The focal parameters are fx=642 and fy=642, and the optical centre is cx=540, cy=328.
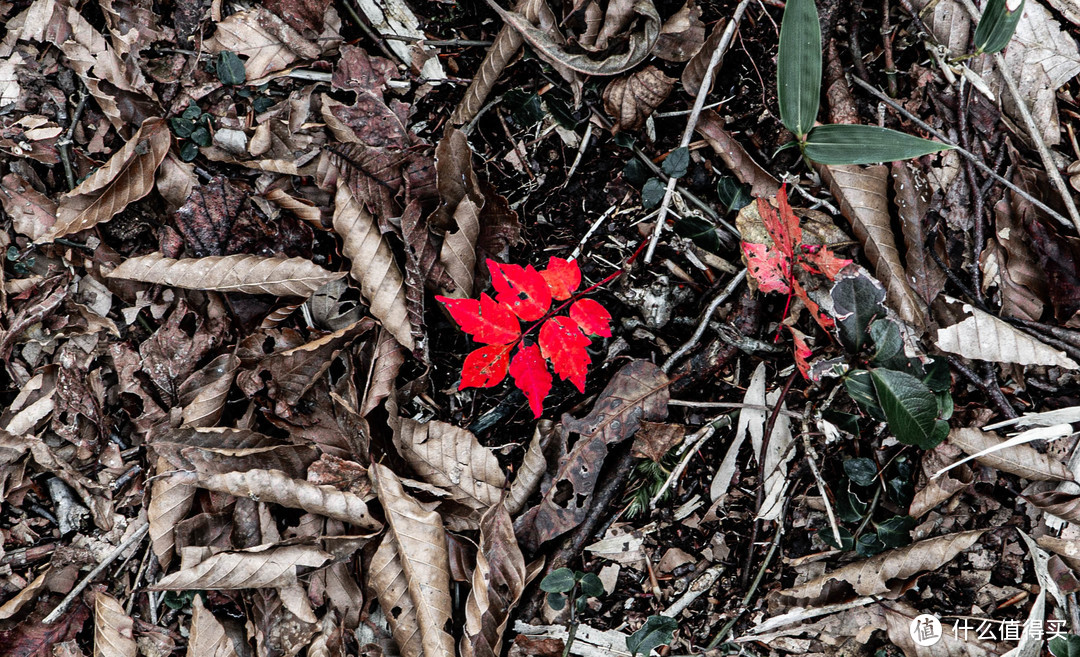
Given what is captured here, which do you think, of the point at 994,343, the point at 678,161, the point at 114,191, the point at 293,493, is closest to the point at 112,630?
the point at 293,493

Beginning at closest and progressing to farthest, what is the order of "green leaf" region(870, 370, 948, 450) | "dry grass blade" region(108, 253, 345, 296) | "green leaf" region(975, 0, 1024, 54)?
"green leaf" region(870, 370, 948, 450), "green leaf" region(975, 0, 1024, 54), "dry grass blade" region(108, 253, 345, 296)

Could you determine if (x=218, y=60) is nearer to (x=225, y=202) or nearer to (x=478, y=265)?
(x=225, y=202)

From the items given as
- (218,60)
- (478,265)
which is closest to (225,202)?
(218,60)

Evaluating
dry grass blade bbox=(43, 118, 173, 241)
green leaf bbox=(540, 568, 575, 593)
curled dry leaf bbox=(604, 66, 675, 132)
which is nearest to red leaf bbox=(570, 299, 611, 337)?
curled dry leaf bbox=(604, 66, 675, 132)

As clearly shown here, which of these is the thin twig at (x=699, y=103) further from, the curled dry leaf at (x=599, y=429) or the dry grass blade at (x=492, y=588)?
the dry grass blade at (x=492, y=588)

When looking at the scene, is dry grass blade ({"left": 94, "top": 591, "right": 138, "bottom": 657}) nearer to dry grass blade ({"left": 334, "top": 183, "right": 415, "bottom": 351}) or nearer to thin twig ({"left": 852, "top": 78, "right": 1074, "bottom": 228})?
dry grass blade ({"left": 334, "top": 183, "right": 415, "bottom": 351})

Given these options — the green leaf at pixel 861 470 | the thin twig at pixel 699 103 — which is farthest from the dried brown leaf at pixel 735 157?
the green leaf at pixel 861 470
